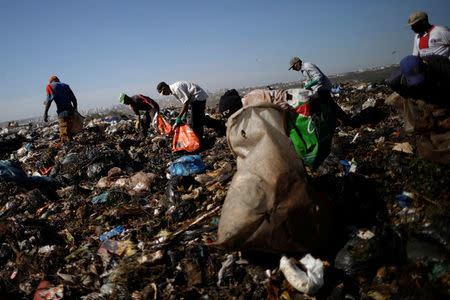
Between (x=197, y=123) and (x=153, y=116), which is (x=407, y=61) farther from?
(x=153, y=116)

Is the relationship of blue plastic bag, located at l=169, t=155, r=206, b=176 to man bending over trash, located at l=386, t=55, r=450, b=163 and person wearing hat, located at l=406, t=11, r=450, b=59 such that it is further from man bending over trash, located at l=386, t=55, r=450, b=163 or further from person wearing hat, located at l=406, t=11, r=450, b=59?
person wearing hat, located at l=406, t=11, r=450, b=59

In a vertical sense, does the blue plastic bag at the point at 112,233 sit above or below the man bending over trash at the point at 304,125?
below

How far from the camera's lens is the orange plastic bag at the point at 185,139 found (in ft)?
16.0

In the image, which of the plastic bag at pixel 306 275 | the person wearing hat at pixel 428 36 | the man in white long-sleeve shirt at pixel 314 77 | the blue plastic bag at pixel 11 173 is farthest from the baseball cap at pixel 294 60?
the blue plastic bag at pixel 11 173

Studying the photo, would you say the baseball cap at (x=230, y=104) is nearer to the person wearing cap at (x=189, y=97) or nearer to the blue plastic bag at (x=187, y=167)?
the blue plastic bag at (x=187, y=167)

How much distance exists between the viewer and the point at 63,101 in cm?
554

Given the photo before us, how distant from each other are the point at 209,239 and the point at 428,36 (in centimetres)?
363

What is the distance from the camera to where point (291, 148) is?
164 cm

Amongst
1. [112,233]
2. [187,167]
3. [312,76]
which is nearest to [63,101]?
[187,167]

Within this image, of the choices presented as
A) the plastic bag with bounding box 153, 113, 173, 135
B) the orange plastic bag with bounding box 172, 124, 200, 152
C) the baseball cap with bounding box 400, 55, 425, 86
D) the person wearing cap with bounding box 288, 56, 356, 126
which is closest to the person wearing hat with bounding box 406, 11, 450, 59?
the baseball cap with bounding box 400, 55, 425, 86

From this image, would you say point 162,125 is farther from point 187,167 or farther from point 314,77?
point 314,77

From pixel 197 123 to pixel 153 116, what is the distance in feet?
4.67

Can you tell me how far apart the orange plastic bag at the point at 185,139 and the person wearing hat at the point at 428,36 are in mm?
3889

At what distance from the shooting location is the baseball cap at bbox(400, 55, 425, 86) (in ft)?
6.86
